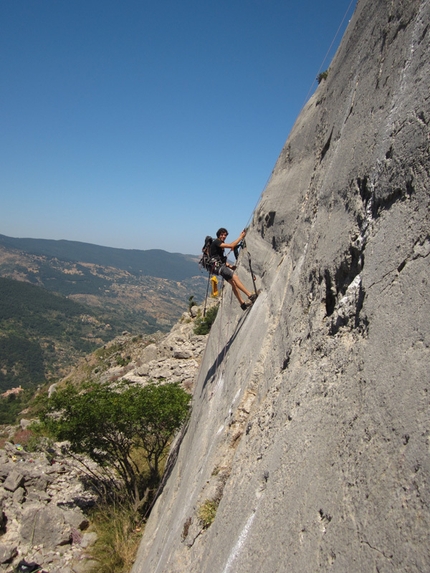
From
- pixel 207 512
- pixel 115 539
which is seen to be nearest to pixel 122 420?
pixel 115 539

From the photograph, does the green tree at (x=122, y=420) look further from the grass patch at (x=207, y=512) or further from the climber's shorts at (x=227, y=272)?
the grass patch at (x=207, y=512)

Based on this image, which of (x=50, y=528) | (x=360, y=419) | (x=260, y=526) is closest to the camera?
(x=360, y=419)

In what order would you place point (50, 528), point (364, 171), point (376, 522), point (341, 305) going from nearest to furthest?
1. point (376, 522)
2. point (341, 305)
3. point (364, 171)
4. point (50, 528)

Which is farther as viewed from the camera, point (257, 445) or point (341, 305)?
point (257, 445)

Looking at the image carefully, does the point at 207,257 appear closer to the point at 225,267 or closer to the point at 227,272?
the point at 225,267

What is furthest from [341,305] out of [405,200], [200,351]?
[200,351]

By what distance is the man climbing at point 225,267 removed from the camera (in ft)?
28.0

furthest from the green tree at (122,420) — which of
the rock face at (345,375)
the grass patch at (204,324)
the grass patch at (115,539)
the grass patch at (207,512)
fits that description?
the grass patch at (204,324)

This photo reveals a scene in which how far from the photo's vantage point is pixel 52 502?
14750 mm

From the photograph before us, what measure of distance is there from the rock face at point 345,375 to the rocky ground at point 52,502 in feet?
19.0

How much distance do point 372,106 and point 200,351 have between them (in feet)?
63.5

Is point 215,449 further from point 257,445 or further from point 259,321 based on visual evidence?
point 259,321

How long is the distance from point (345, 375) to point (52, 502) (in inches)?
608

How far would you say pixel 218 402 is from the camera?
751cm
